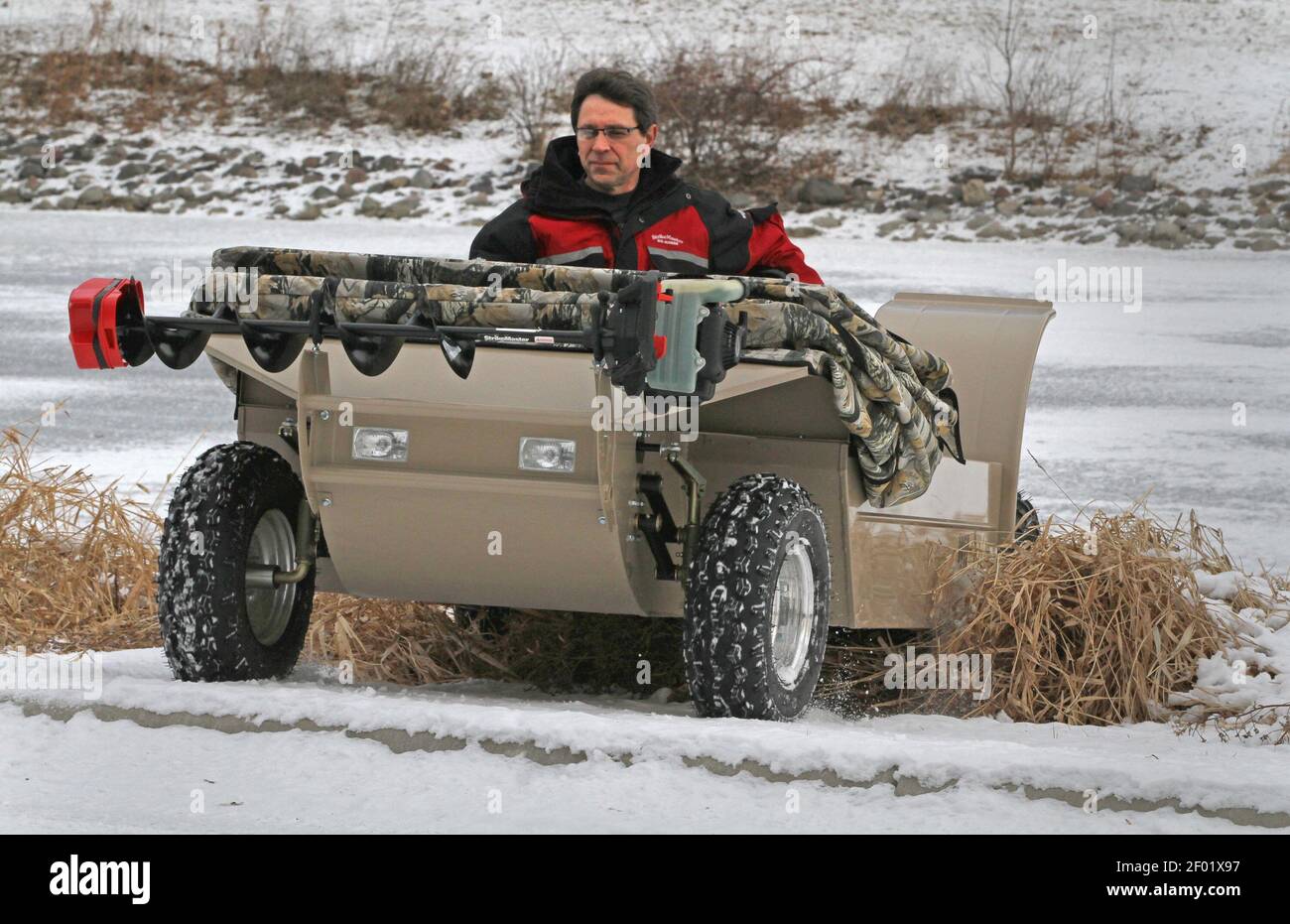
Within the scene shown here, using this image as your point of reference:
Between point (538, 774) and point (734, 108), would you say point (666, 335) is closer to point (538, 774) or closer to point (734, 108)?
point (538, 774)

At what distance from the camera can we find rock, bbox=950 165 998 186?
59.5 feet

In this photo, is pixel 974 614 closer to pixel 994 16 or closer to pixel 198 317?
pixel 198 317

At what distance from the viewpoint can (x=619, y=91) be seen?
14.5 ft

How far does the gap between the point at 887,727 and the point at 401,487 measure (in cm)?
130

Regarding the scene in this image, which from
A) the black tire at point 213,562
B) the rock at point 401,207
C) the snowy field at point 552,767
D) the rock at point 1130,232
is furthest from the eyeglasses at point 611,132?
the rock at point 401,207

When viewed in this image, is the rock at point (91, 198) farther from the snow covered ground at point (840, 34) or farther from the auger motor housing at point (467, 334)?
the auger motor housing at point (467, 334)

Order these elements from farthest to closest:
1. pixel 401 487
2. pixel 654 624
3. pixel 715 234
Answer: pixel 654 624 → pixel 715 234 → pixel 401 487

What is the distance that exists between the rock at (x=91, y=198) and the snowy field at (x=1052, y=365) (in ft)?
2.67

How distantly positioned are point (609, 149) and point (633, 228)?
0.21m

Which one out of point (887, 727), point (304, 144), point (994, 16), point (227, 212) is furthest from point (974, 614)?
point (994, 16)

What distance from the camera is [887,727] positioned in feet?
13.5

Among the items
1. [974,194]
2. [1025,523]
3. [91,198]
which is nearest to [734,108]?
[974,194]

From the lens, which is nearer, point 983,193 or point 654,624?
point 654,624

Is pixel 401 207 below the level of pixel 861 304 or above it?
above
